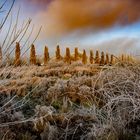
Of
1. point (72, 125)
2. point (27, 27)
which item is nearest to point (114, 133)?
point (72, 125)

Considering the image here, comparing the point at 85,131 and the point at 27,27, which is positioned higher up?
the point at 27,27

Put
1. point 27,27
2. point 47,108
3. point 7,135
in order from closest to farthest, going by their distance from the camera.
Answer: point 27,27
point 7,135
point 47,108

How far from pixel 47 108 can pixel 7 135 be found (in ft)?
5.77

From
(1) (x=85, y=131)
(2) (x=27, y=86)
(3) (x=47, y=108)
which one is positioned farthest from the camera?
(2) (x=27, y=86)

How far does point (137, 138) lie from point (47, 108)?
2111 mm

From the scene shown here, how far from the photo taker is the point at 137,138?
27.4 ft

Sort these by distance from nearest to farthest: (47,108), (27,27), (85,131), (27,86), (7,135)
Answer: (27,27) → (7,135) → (85,131) → (47,108) → (27,86)

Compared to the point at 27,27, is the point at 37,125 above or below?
below

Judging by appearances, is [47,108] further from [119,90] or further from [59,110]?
[119,90]

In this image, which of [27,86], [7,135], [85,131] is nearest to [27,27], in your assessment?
[7,135]

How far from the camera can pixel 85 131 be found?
8.70 metres

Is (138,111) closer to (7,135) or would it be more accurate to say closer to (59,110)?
(59,110)

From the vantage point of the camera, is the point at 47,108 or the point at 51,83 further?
the point at 51,83

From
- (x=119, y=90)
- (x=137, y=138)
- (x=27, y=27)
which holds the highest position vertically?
(x=27, y=27)
